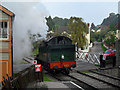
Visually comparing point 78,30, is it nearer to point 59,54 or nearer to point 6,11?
point 59,54

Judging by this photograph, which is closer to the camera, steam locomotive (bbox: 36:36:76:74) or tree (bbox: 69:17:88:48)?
steam locomotive (bbox: 36:36:76:74)

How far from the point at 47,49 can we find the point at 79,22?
1784 cm

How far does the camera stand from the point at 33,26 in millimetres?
12391

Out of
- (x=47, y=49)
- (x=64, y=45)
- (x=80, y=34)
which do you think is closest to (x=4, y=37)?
(x=47, y=49)

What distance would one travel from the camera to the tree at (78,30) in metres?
Answer: 28.4

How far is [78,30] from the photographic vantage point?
28.3 metres

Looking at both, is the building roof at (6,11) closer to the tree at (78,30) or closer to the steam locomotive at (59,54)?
the steam locomotive at (59,54)

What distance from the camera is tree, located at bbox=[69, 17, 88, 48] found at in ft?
93.1

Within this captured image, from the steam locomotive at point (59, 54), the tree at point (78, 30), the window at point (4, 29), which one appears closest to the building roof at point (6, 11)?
the window at point (4, 29)

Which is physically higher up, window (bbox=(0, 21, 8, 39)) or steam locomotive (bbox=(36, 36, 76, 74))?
window (bbox=(0, 21, 8, 39))

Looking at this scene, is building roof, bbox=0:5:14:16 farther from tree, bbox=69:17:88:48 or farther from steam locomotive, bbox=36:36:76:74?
tree, bbox=69:17:88:48

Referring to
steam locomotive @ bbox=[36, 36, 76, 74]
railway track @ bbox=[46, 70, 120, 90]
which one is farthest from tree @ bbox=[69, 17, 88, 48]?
railway track @ bbox=[46, 70, 120, 90]

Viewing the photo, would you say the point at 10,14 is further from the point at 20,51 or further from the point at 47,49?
the point at 47,49

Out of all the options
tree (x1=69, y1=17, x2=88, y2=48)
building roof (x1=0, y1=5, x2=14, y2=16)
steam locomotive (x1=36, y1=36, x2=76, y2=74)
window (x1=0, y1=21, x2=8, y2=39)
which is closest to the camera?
building roof (x1=0, y1=5, x2=14, y2=16)
